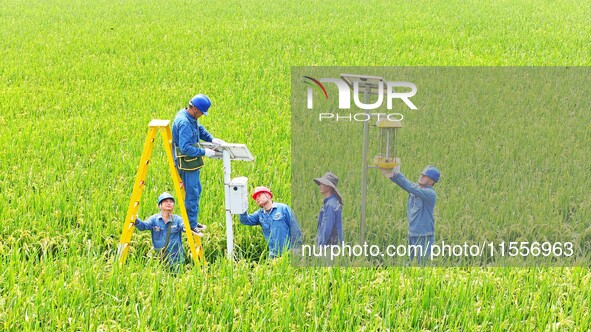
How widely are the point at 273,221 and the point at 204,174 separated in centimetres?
162

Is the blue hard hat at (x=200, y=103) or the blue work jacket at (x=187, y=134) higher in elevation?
the blue hard hat at (x=200, y=103)

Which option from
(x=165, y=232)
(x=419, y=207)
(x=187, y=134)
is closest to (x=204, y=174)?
(x=165, y=232)

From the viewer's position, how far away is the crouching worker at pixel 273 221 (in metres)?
4.02

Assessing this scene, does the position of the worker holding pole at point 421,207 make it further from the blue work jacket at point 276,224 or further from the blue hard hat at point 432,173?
the blue work jacket at point 276,224

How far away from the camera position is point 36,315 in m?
3.31

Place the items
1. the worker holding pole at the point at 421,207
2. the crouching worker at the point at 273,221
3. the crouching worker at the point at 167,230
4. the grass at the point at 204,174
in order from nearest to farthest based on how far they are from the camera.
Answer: the grass at the point at 204,174 < the worker holding pole at the point at 421,207 < the crouching worker at the point at 167,230 < the crouching worker at the point at 273,221

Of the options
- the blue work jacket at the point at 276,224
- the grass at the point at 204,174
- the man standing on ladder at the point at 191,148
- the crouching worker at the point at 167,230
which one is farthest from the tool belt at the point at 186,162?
the grass at the point at 204,174

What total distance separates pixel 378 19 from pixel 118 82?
328 inches

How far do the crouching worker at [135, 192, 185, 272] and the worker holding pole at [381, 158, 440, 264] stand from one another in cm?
127

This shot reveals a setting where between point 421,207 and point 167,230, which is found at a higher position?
point 421,207

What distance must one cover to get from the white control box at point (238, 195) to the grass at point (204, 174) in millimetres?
330

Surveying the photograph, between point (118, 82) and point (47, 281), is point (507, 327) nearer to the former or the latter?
point (47, 281)

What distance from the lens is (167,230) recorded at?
3941 mm

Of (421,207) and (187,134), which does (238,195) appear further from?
(421,207)
